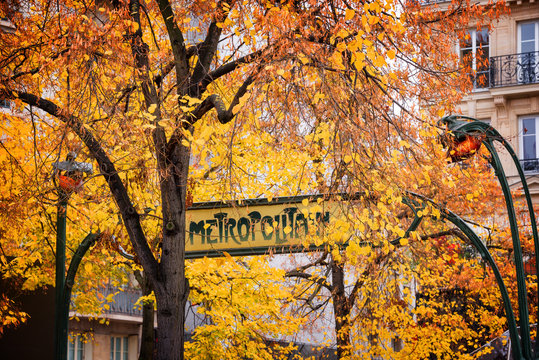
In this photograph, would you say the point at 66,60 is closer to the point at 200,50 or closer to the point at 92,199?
the point at 200,50

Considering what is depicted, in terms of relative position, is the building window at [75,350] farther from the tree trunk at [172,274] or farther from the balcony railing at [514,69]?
the tree trunk at [172,274]

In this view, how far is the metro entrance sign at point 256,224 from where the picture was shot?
29.6ft

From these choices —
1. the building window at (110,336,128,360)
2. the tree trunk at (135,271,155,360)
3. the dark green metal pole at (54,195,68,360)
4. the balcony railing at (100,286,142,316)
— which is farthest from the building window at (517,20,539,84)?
the dark green metal pole at (54,195,68,360)

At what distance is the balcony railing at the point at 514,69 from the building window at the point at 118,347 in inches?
806

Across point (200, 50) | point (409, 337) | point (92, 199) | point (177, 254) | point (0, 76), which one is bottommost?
point (409, 337)

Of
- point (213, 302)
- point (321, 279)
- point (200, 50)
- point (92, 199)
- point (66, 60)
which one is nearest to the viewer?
point (66, 60)

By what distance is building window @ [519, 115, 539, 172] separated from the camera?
28953 mm

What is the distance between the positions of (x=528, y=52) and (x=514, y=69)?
0.81 m

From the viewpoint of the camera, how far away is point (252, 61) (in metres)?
9.85

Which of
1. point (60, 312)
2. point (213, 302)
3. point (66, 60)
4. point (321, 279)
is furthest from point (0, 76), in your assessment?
point (321, 279)

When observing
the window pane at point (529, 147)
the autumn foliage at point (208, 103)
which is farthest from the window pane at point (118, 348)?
the autumn foliage at point (208, 103)

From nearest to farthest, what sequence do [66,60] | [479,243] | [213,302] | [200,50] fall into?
[66,60] → [479,243] → [200,50] → [213,302]

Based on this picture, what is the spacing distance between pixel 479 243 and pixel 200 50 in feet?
15.1

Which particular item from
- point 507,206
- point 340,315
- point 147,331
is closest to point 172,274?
point 507,206
